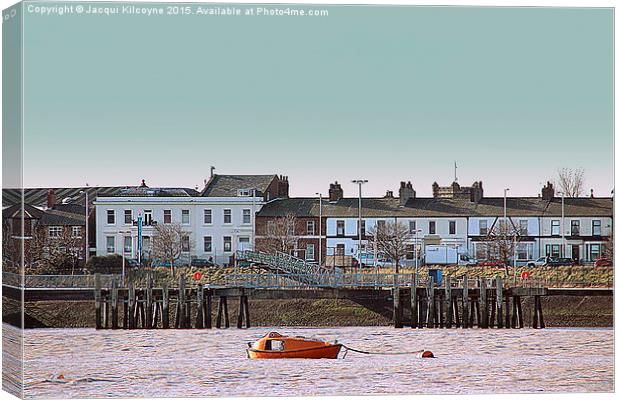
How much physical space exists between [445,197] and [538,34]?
2424 mm

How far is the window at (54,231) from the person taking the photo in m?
25.1

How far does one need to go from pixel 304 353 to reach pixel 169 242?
2273 mm

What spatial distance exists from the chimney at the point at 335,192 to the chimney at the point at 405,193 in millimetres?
770

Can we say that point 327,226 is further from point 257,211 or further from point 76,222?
point 76,222

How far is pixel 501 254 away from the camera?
2631cm

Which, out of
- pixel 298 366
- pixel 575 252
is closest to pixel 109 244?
pixel 298 366

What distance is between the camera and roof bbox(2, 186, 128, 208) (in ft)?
80.2

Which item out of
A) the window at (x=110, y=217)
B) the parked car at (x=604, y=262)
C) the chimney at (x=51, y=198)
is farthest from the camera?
the parked car at (x=604, y=262)

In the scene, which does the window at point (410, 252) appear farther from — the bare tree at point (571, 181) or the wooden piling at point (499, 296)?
the bare tree at point (571, 181)

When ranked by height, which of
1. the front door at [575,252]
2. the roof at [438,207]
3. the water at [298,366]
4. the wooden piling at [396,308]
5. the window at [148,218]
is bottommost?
the water at [298,366]

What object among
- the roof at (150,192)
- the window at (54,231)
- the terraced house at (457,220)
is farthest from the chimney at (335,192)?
the window at (54,231)

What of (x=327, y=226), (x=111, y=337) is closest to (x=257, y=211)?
(x=327, y=226)

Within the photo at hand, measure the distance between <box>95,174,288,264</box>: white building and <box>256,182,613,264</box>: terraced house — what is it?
0.97ft

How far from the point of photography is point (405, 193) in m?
25.7
